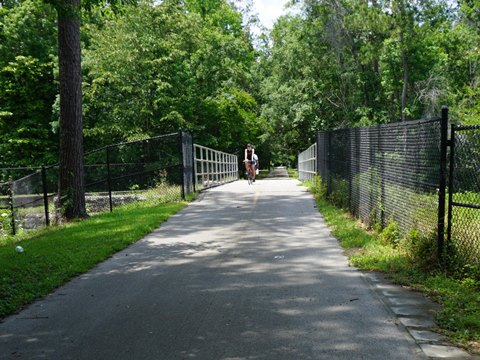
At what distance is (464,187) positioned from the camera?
17.9 ft

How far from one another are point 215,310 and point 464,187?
10.7 feet

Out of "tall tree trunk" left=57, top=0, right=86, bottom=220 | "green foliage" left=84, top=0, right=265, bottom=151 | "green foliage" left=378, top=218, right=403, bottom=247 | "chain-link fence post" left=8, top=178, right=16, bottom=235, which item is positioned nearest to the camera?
"green foliage" left=378, top=218, right=403, bottom=247

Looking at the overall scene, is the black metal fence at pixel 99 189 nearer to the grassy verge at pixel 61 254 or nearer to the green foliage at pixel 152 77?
the grassy verge at pixel 61 254

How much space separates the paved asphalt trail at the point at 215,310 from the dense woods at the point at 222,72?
16783 millimetres

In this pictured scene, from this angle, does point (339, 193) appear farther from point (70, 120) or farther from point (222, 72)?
point (222, 72)

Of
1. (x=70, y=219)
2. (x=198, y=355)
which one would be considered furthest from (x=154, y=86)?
(x=198, y=355)

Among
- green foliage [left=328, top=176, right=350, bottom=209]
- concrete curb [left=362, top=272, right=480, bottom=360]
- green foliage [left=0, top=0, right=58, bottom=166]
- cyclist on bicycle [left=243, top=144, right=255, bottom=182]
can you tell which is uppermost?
green foliage [left=0, top=0, right=58, bottom=166]

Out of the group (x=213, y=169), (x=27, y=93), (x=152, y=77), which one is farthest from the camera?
(x=27, y=93)

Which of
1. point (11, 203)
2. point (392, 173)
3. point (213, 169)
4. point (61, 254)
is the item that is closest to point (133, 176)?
point (213, 169)

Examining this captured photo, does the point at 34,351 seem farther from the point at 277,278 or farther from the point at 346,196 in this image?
the point at 346,196

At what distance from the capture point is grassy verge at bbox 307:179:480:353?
13.1 feet

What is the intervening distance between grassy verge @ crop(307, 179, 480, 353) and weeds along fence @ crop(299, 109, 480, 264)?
0.99 ft

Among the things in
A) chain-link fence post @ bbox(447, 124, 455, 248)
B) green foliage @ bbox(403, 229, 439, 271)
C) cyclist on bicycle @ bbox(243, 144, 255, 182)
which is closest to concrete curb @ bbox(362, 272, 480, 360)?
green foliage @ bbox(403, 229, 439, 271)

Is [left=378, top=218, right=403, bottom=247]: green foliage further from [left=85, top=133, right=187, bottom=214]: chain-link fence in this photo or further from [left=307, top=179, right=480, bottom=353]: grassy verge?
[left=85, top=133, right=187, bottom=214]: chain-link fence
